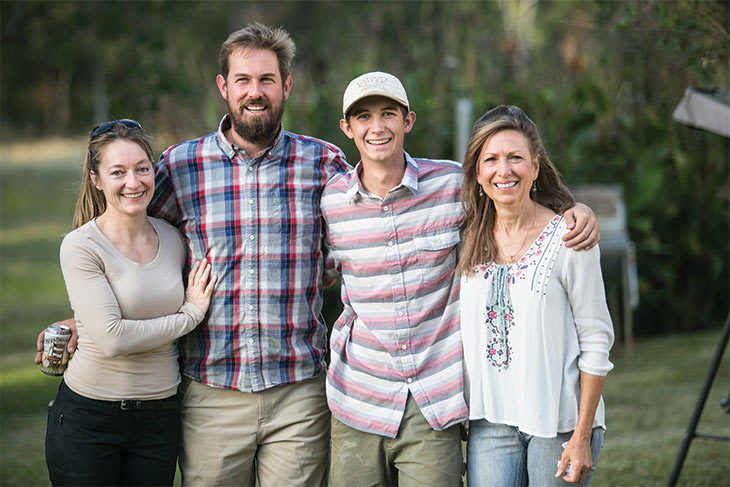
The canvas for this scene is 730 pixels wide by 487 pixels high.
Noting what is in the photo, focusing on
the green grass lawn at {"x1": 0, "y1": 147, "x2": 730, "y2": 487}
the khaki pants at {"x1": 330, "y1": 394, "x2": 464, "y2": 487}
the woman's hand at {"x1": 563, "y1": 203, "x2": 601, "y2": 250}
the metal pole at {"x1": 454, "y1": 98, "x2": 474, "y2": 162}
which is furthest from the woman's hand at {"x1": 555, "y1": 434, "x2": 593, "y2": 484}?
the metal pole at {"x1": 454, "y1": 98, "x2": 474, "y2": 162}

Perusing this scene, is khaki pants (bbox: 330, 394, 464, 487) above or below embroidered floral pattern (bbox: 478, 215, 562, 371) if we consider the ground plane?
below

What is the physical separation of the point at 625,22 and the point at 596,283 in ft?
6.91

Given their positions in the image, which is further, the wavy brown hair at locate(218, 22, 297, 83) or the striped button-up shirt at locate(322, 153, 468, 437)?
the wavy brown hair at locate(218, 22, 297, 83)

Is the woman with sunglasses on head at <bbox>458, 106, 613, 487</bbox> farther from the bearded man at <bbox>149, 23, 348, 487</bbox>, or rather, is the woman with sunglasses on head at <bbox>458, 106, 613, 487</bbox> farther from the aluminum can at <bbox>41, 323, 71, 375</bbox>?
the aluminum can at <bbox>41, 323, 71, 375</bbox>

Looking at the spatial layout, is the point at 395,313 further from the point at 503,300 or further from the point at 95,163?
the point at 95,163

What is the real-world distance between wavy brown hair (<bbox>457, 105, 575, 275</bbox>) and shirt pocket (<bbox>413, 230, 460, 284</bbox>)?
0.20 ft

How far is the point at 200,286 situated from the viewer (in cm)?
322

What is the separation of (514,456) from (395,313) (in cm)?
64

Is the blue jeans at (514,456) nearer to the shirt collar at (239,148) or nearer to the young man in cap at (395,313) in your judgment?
the young man in cap at (395,313)

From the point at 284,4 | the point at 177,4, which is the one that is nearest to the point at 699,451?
the point at 177,4

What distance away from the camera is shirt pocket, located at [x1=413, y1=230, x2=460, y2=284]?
3045 millimetres

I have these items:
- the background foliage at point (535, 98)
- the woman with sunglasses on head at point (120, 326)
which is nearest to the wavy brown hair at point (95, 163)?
the woman with sunglasses on head at point (120, 326)

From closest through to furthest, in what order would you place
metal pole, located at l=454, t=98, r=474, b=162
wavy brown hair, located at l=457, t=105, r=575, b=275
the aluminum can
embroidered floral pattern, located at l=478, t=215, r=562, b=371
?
embroidered floral pattern, located at l=478, t=215, r=562, b=371
wavy brown hair, located at l=457, t=105, r=575, b=275
the aluminum can
metal pole, located at l=454, t=98, r=474, b=162

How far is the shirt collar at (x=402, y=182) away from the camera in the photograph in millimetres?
3053
